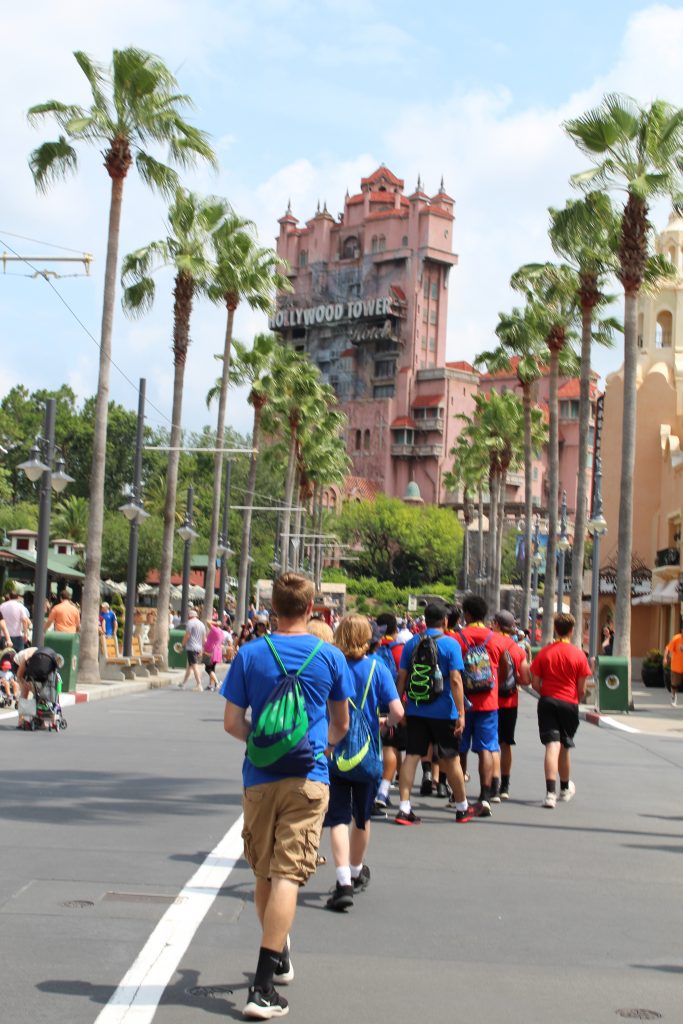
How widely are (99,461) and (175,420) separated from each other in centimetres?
1047

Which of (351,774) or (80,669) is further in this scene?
(80,669)

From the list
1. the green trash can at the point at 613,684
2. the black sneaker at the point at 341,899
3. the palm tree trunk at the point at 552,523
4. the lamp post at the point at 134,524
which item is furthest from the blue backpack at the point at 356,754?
the palm tree trunk at the point at 552,523

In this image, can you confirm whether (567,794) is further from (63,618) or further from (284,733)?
(63,618)

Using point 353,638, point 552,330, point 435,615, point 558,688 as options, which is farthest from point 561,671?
point 552,330

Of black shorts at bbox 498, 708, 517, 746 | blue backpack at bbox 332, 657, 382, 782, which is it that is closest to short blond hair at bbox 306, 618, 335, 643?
blue backpack at bbox 332, 657, 382, 782

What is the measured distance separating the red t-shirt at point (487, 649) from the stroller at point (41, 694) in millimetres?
7476

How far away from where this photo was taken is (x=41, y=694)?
762 inches

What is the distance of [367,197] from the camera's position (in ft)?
514

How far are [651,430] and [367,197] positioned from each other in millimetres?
99977

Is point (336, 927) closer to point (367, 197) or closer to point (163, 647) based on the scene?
point (163, 647)

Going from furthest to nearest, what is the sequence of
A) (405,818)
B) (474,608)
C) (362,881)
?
(474,608) < (405,818) < (362,881)

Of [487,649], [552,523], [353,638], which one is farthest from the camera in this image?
[552,523]

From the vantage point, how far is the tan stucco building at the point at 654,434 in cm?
5859

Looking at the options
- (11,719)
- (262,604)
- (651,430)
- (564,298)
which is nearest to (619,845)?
(11,719)
